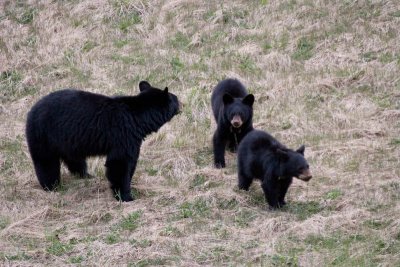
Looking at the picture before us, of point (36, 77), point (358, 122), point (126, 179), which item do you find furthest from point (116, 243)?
point (36, 77)

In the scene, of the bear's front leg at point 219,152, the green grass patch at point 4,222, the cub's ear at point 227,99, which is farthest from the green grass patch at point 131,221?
the cub's ear at point 227,99

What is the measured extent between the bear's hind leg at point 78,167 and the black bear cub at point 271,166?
2215 mm

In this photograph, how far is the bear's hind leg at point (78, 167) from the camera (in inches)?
378

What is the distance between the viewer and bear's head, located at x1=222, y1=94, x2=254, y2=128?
9914mm

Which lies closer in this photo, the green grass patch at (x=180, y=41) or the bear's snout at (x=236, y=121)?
the bear's snout at (x=236, y=121)

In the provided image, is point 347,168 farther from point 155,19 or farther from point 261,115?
point 155,19

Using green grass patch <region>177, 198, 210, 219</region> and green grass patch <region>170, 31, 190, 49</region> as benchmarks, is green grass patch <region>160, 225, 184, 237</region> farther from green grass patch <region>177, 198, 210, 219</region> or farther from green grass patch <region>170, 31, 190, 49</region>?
green grass patch <region>170, 31, 190, 49</region>

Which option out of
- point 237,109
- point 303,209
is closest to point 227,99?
point 237,109

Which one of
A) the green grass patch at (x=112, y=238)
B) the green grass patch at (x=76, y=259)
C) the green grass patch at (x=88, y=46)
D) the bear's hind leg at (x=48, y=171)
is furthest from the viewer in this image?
the green grass patch at (x=88, y=46)

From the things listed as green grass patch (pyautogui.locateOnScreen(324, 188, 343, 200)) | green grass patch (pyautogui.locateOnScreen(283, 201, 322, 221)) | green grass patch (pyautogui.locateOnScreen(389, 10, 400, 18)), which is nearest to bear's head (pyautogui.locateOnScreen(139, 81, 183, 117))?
green grass patch (pyautogui.locateOnScreen(283, 201, 322, 221))

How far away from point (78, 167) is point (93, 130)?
1043mm

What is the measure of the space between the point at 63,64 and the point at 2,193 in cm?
639

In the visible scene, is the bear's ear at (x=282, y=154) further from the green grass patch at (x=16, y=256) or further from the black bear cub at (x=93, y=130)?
the green grass patch at (x=16, y=256)

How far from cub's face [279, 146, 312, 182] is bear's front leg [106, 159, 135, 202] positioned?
6.52 ft
